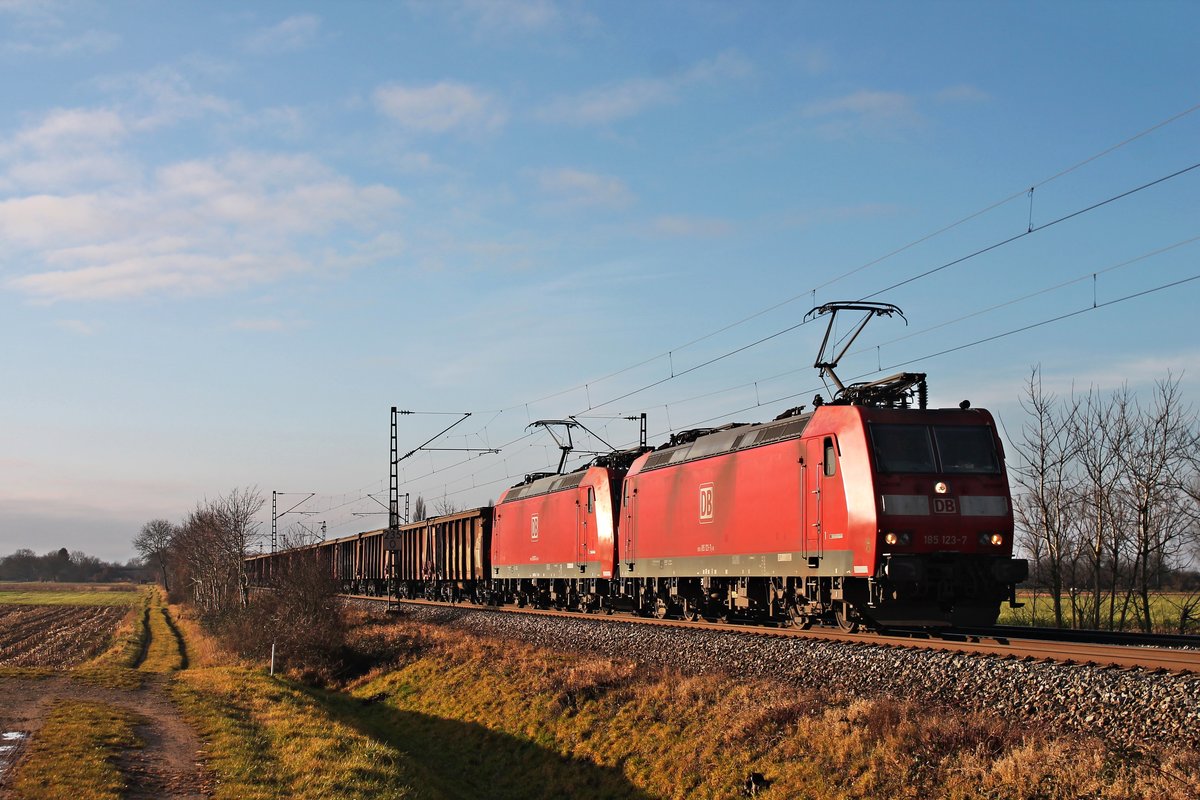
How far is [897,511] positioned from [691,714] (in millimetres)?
4789

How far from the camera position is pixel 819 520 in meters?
19.4

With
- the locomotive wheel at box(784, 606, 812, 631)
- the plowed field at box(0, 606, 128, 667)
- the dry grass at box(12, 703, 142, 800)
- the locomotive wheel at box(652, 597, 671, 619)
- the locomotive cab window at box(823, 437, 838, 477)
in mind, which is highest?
the locomotive cab window at box(823, 437, 838, 477)

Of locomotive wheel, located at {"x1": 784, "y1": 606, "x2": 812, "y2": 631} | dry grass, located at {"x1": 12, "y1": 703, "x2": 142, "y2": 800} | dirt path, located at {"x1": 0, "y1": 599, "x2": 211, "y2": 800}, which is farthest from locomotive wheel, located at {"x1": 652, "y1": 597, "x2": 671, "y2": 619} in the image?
dry grass, located at {"x1": 12, "y1": 703, "x2": 142, "y2": 800}

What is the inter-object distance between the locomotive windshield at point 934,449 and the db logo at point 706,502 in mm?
6449

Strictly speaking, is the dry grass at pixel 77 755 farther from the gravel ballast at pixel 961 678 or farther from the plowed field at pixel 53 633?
the plowed field at pixel 53 633

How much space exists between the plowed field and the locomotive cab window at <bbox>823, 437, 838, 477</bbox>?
82.4 feet

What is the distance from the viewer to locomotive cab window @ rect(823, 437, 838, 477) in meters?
19.0

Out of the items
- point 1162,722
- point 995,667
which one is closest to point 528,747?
point 995,667

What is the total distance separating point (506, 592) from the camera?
43.4 m

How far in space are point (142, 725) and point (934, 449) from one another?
47.3 ft

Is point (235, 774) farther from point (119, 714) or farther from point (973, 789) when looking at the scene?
point (973, 789)

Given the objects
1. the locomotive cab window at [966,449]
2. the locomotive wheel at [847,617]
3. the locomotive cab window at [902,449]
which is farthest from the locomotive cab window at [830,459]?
the locomotive wheel at [847,617]

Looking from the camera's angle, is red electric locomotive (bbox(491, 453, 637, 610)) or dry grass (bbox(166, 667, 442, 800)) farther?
red electric locomotive (bbox(491, 453, 637, 610))

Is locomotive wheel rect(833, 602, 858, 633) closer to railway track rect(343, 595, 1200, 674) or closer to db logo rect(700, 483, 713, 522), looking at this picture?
railway track rect(343, 595, 1200, 674)
